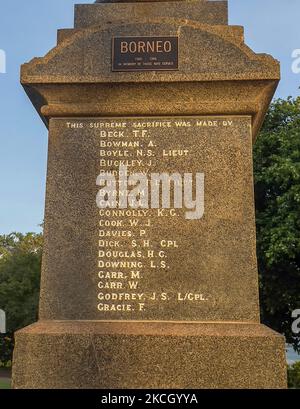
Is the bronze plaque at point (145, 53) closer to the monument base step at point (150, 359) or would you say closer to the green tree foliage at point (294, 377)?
the monument base step at point (150, 359)

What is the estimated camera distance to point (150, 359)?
16.6 ft

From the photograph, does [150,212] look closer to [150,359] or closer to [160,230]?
[160,230]

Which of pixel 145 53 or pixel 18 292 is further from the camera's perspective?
pixel 18 292

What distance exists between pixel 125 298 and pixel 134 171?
1.38 metres

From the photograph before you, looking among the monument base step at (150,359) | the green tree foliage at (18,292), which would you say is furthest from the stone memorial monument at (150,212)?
the green tree foliage at (18,292)

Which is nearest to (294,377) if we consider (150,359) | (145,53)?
(150,359)

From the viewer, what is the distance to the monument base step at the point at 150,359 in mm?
4996

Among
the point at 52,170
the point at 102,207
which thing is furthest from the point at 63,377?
the point at 52,170

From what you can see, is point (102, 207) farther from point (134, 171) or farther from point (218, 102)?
point (218, 102)

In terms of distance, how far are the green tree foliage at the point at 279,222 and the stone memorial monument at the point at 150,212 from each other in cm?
1183

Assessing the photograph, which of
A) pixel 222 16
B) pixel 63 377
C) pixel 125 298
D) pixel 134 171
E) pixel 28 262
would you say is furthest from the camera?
→ pixel 28 262

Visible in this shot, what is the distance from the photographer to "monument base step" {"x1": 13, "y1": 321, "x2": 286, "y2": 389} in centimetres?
500

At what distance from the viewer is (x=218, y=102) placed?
598 cm

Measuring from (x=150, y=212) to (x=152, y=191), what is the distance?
0.77ft
